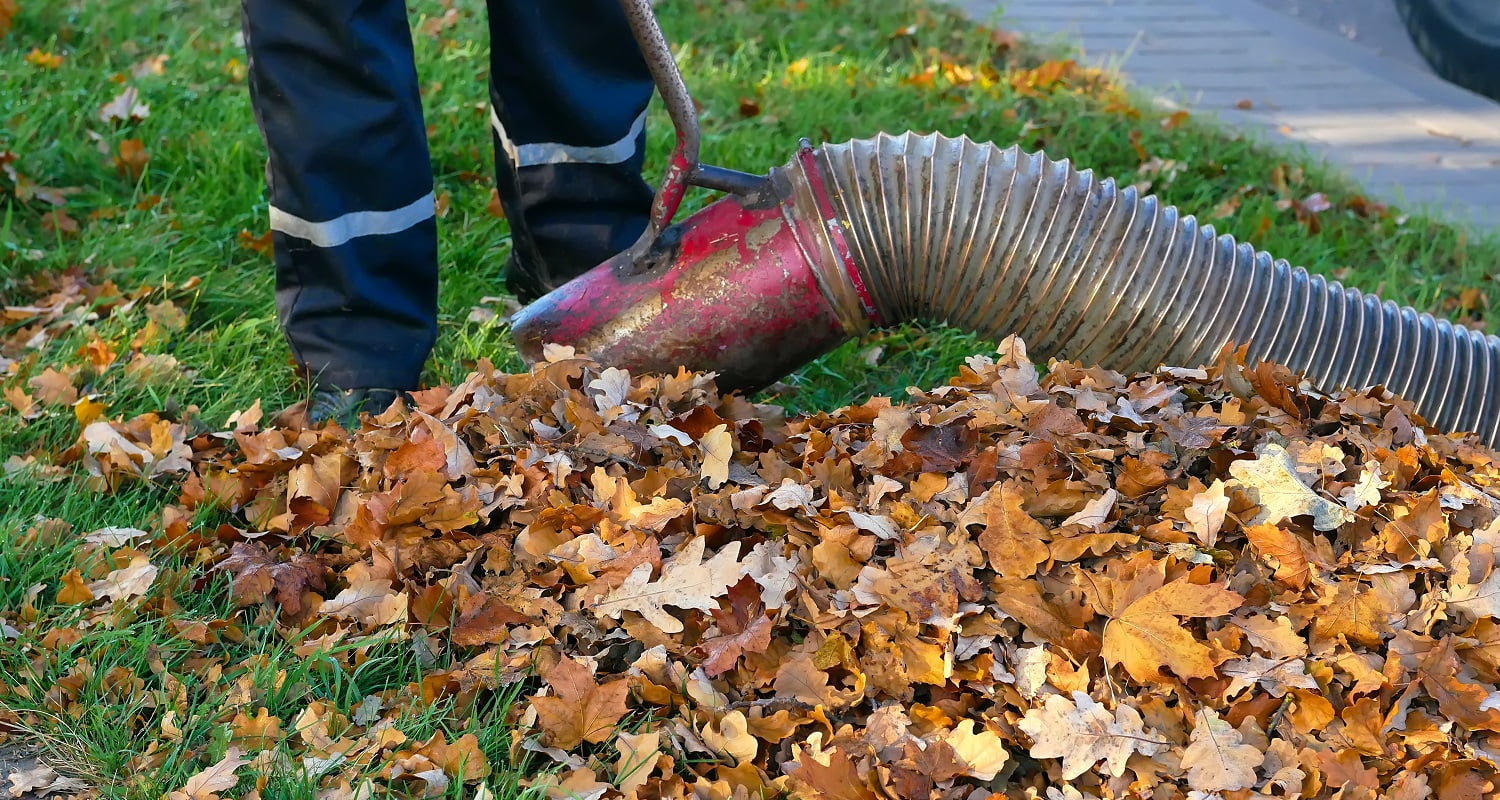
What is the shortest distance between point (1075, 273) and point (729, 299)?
2.32ft

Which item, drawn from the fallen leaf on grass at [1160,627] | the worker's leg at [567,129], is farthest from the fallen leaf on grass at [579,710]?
the worker's leg at [567,129]

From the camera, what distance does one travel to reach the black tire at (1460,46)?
5383mm

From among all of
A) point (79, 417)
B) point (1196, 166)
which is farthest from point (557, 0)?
point (1196, 166)

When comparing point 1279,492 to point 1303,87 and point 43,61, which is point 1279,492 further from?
point 43,61

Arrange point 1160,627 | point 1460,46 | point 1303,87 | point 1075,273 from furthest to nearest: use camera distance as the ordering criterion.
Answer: point 1460,46, point 1303,87, point 1075,273, point 1160,627

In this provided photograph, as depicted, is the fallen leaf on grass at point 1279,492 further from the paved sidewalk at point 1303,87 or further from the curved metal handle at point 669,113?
the paved sidewalk at point 1303,87

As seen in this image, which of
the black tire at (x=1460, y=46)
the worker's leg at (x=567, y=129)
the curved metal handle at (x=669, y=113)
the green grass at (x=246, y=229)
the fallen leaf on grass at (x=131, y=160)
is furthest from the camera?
the black tire at (x=1460, y=46)

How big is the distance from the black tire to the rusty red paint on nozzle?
430 cm

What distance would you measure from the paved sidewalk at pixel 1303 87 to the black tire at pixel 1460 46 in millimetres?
153

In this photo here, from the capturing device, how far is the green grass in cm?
183

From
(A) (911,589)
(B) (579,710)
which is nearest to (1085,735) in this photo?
(A) (911,589)

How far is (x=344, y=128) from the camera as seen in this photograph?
260 centimetres

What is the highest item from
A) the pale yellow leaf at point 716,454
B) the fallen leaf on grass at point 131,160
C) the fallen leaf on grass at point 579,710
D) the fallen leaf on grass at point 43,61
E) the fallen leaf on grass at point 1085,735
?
the fallen leaf on grass at point 43,61

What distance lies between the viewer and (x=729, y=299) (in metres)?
2.51
